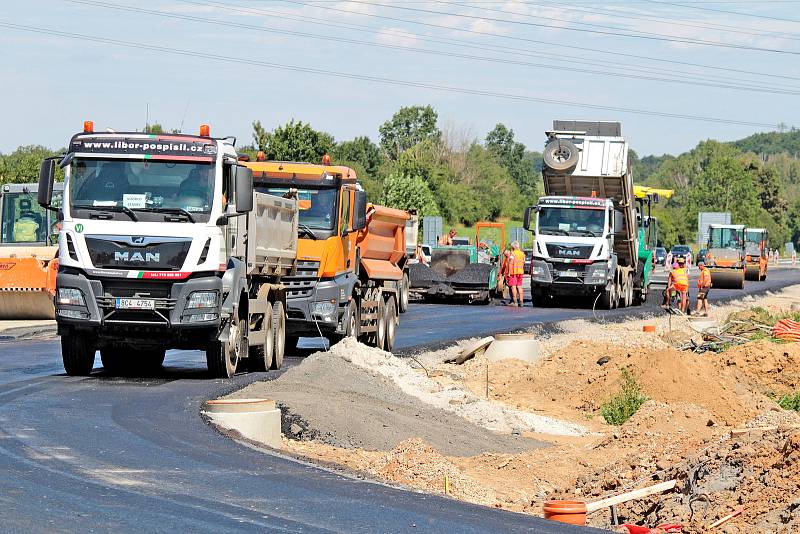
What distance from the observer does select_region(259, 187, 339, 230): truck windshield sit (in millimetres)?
20766

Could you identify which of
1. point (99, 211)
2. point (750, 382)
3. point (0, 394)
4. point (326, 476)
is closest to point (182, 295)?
point (99, 211)

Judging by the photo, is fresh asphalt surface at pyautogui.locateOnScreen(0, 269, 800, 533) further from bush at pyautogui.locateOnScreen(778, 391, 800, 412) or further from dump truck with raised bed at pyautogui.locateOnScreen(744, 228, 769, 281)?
dump truck with raised bed at pyautogui.locateOnScreen(744, 228, 769, 281)

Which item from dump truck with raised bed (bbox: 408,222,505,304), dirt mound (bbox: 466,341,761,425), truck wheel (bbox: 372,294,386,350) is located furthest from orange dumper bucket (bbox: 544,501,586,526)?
dump truck with raised bed (bbox: 408,222,505,304)

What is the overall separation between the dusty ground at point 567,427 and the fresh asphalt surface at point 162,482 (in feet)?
4.47

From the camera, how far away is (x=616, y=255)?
39.4 m

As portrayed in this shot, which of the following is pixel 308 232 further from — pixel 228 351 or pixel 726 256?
pixel 726 256

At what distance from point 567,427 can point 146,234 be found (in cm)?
624

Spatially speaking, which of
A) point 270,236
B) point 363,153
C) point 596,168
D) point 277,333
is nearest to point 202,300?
point 270,236

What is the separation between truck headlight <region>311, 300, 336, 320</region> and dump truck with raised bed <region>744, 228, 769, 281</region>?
50.7 m

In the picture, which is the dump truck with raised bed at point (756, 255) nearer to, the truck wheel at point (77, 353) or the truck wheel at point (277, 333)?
the truck wheel at point (277, 333)

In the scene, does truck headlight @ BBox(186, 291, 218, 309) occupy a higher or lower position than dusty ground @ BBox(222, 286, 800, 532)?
higher

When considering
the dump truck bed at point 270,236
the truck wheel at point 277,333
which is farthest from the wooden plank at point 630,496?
the truck wheel at point 277,333

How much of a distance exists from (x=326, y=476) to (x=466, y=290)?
3001 centimetres

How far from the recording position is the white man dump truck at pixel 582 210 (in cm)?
3712
